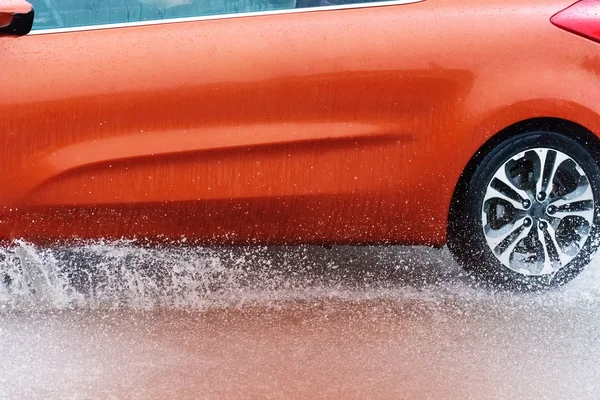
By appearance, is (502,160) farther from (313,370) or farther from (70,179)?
(70,179)

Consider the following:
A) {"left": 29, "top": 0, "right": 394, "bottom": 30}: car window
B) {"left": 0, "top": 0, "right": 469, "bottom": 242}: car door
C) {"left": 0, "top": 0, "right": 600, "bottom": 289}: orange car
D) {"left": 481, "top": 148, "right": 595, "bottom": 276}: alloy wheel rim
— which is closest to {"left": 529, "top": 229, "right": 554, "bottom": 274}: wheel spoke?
{"left": 481, "top": 148, "right": 595, "bottom": 276}: alloy wheel rim

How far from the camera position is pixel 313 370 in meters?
4.21

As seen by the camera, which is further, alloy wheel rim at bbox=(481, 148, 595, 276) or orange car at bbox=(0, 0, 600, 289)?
alloy wheel rim at bbox=(481, 148, 595, 276)

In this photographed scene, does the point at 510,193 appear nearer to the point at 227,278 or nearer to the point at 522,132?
the point at 522,132

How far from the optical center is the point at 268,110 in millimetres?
5086

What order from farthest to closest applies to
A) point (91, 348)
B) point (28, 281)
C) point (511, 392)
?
1. point (28, 281)
2. point (91, 348)
3. point (511, 392)

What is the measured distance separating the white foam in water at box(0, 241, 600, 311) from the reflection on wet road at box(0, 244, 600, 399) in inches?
0.5

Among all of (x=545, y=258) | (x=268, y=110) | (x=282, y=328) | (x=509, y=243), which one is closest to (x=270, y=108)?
(x=268, y=110)

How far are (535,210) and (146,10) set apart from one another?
2003mm

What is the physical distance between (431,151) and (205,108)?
1034mm

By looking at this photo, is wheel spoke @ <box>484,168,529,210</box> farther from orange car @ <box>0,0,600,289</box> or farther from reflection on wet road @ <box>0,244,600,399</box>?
reflection on wet road @ <box>0,244,600,399</box>

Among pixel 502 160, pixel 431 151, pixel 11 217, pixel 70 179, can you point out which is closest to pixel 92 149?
pixel 70 179

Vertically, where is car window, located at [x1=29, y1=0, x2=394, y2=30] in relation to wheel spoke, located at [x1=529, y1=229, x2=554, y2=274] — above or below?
above

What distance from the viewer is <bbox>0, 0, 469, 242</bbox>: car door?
5.07 m
